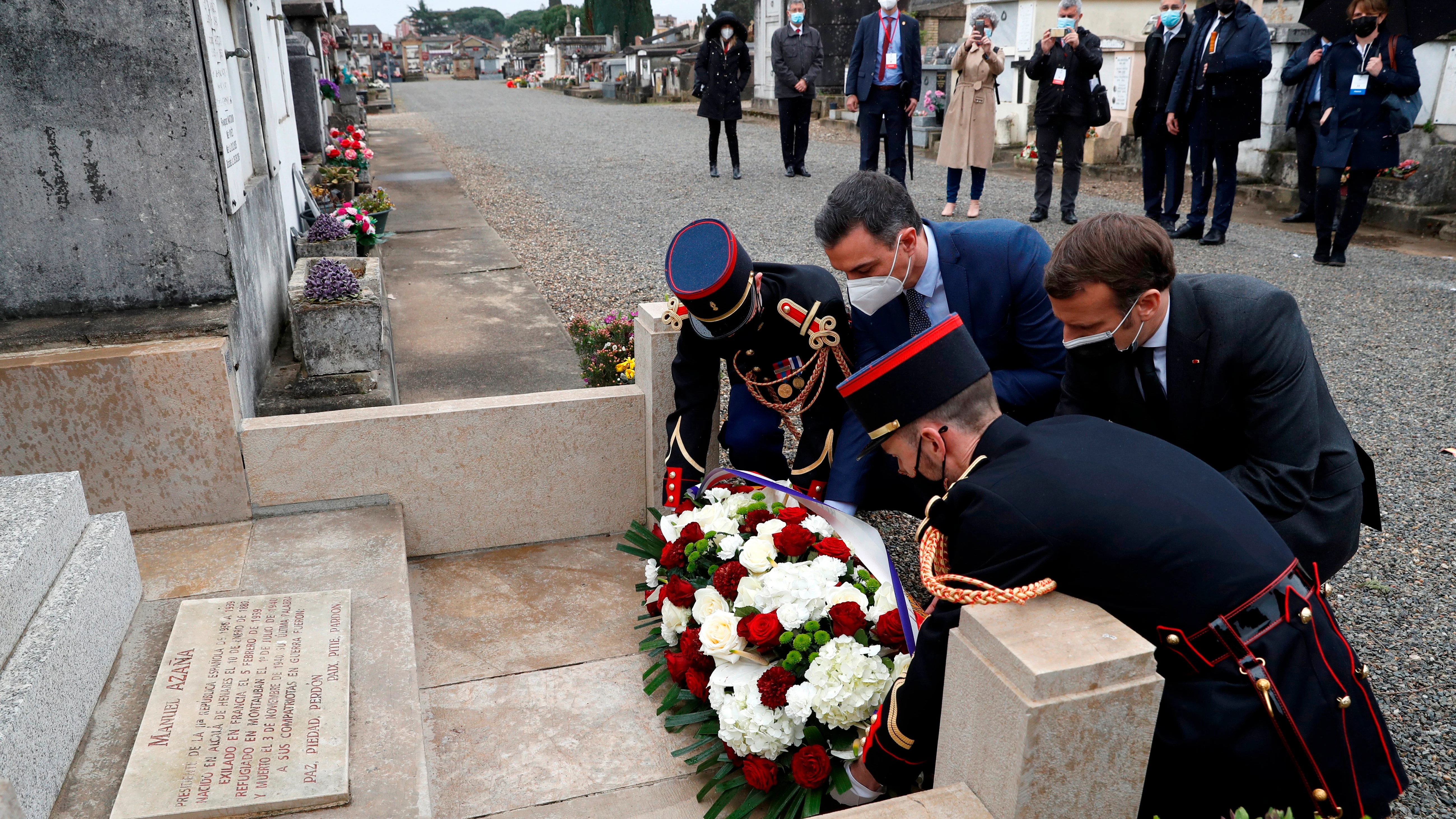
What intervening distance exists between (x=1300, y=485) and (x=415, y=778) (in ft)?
6.76

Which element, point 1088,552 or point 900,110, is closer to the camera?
point 1088,552

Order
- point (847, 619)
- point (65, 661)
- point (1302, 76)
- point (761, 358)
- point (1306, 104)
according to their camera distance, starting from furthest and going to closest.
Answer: point (1302, 76), point (1306, 104), point (761, 358), point (847, 619), point (65, 661)

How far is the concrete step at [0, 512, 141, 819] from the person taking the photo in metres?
1.91

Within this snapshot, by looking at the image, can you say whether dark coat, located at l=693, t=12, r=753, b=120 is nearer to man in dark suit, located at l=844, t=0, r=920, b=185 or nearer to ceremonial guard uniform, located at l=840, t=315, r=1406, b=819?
man in dark suit, located at l=844, t=0, r=920, b=185

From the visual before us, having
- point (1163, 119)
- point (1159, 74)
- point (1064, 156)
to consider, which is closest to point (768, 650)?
point (1163, 119)

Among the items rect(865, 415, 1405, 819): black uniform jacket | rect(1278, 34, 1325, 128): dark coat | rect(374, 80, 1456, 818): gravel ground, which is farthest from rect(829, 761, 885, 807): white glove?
rect(1278, 34, 1325, 128): dark coat

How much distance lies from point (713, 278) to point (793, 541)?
0.76 meters

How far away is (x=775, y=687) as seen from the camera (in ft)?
7.64

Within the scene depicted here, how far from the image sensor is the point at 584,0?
170 feet

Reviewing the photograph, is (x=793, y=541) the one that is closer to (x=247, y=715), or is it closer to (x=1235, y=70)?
(x=247, y=715)

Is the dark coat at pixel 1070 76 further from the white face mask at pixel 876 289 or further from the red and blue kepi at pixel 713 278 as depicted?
the red and blue kepi at pixel 713 278

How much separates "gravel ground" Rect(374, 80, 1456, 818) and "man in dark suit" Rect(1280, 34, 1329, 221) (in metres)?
0.60

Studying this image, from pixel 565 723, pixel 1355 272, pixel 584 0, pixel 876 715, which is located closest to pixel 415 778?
pixel 565 723

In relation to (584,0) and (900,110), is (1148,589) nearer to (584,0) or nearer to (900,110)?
(900,110)
